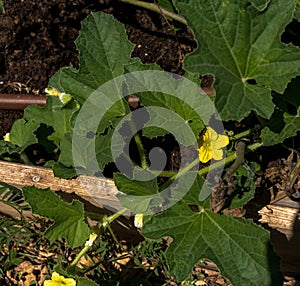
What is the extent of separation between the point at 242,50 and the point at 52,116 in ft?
2.52

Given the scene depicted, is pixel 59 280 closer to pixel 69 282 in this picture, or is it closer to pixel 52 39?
pixel 69 282

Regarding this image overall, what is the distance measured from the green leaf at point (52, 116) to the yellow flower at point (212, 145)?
49cm

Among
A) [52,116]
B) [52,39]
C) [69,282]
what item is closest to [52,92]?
[52,116]

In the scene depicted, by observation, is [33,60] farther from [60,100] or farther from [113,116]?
[113,116]

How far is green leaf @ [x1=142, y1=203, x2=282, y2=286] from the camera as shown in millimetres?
1668

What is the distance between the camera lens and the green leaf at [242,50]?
5.27ft

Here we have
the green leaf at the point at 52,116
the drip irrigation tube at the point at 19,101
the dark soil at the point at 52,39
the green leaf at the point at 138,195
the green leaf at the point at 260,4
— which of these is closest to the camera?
the green leaf at the point at 260,4

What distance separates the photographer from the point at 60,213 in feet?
5.96

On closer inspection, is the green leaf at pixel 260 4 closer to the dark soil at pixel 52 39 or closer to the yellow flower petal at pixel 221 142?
the yellow flower petal at pixel 221 142

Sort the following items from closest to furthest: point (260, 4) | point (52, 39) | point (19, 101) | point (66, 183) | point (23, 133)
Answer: point (260, 4) < point (66, 183) < point (23, 133) < point (19, 101) < point (52, 39)

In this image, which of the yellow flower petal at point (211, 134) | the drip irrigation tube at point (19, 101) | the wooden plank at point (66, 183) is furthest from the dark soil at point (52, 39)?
the yellow flower petal at point (211, 134)

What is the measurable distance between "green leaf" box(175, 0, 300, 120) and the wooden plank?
1.82 ft

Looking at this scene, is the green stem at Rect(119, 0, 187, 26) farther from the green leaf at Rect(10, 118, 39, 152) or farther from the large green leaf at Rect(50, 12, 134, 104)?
the green leaf at Rect(10, 118, 39, 152)

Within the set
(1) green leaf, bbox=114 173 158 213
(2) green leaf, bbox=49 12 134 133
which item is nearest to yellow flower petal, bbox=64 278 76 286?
(1) green leaf, bbox=114 173 158 213
